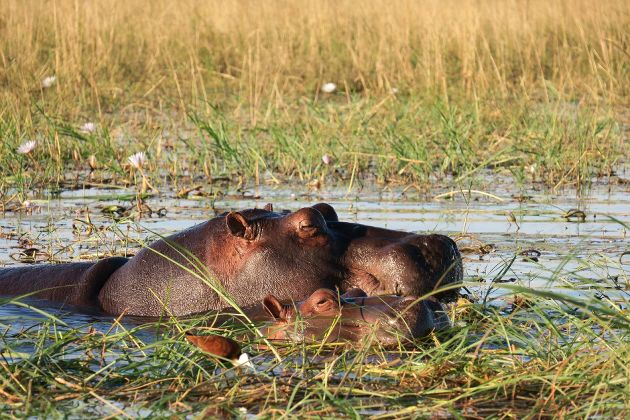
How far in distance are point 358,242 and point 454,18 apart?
8.92 metres

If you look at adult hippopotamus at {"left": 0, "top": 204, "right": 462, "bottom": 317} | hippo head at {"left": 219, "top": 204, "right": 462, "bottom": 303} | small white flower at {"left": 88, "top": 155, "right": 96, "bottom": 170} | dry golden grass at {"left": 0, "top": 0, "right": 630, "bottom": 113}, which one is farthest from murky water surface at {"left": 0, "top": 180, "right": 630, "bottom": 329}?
dry golden grass at {"left": 0, "top": 0, "right": 630, "bottom": 113}

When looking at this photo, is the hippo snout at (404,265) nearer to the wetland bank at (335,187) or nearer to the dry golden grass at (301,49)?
the wetland bank at (335,187)

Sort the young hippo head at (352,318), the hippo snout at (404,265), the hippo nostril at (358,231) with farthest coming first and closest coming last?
the hippo nostril at (358,231) < the hippo snout at (404,265) < the young hippo head at (352,318)

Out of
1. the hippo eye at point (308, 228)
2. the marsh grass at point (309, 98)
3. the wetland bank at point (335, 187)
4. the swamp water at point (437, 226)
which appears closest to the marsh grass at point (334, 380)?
the wetland bank at point (335, 187)

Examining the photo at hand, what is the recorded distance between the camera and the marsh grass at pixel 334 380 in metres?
3.26

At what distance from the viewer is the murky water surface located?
5.70 metres

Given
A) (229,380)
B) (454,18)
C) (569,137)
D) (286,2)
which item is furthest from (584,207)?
(286,2)

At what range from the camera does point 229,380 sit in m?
3.54

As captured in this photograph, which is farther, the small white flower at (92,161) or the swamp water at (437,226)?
the small white flower at (92,161)

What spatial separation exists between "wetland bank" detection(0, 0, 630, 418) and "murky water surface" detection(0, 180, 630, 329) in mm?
24

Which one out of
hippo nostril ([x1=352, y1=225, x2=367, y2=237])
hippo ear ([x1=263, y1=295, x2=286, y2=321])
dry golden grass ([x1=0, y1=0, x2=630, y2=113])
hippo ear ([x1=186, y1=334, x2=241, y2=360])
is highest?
hippo ear ([x1=186, y1=334, x2=241, y2=360])

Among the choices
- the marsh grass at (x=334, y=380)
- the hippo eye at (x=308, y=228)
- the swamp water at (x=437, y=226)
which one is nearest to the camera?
the marsh grass at (x=334, y=380)

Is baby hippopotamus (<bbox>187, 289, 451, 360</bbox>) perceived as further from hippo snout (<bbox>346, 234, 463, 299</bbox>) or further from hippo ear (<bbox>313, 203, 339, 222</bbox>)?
hippo ear (<bbox>313, 203, 339, 222</bbox>)

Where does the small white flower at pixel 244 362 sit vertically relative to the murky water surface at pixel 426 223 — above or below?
above
